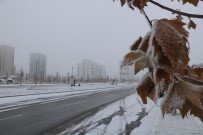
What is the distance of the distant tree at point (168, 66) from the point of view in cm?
76

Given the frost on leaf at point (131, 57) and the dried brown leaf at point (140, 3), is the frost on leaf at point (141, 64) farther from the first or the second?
the dried brown leaf at point (140, 3)

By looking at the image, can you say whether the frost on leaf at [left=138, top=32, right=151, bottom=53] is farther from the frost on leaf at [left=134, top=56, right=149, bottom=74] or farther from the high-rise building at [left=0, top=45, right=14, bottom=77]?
the high-rise building at [left=0, top=45, right=14, bottom=77]

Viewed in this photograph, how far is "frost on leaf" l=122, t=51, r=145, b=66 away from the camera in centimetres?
89

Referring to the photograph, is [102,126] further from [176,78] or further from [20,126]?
[176,78]

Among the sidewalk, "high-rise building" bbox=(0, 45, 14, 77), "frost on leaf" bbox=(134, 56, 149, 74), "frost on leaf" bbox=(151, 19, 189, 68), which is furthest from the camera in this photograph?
"high-rise building" bbox=(0, 45, 14, 77)

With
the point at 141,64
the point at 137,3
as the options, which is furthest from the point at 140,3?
the point at 141,64

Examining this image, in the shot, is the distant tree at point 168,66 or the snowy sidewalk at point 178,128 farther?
the snowy sidewalk at point 178,128

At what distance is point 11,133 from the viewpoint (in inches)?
433

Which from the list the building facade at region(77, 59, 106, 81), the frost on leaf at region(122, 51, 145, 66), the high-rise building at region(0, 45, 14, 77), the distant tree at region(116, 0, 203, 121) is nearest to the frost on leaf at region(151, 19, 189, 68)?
the distant tree at region(116, 0, 203, 121)

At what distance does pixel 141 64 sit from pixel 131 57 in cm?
6

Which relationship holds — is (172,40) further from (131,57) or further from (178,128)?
(178,128)

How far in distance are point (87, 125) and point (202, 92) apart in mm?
12194

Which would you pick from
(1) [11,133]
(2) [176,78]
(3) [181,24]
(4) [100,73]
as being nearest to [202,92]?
(2) [176,78]

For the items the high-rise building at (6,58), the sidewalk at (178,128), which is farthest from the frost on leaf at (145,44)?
the high-rise building at (6,58)
